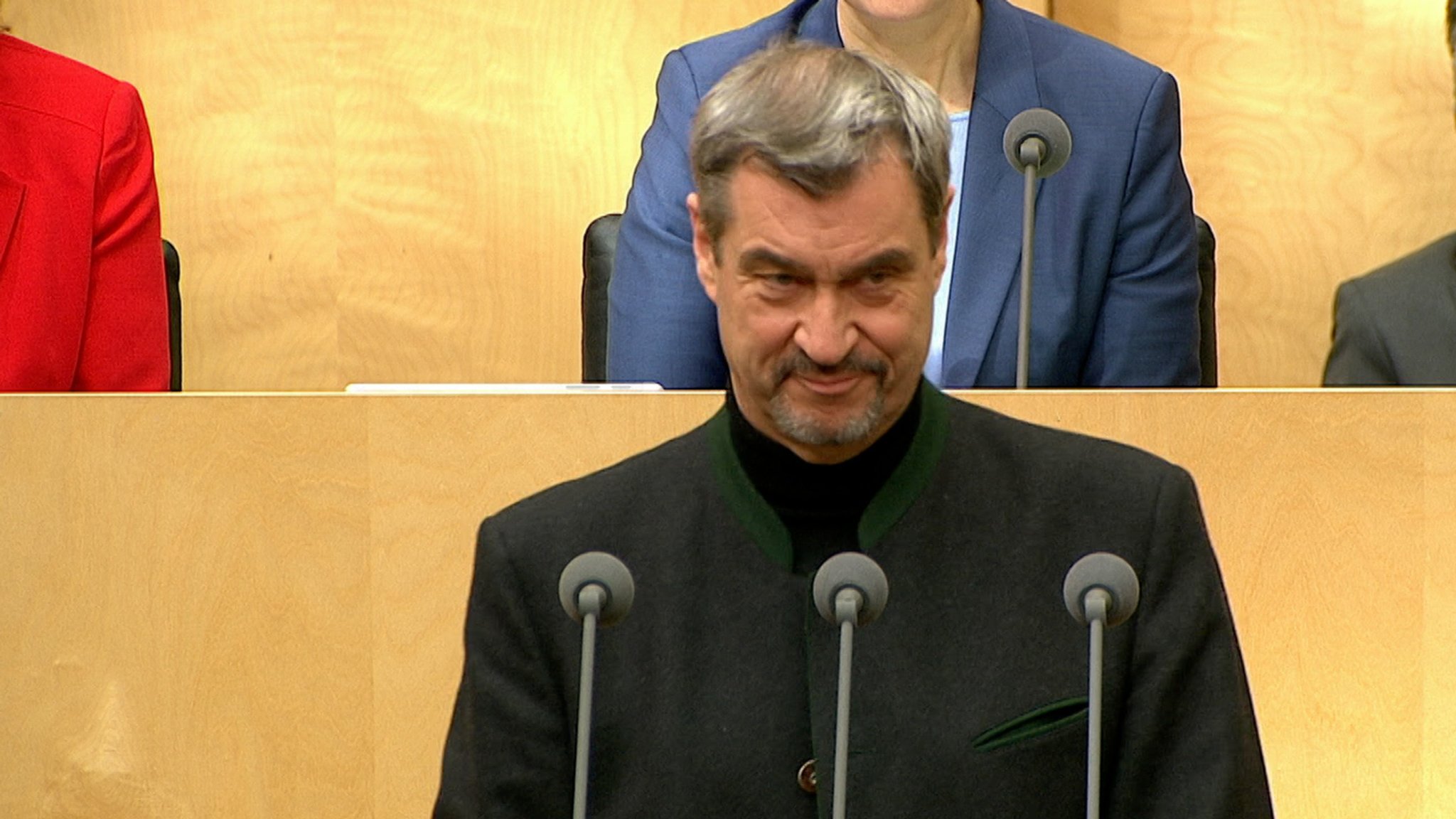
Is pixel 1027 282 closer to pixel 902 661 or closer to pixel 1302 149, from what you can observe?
pixel 902 661

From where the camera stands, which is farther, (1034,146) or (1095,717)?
(1034,146)

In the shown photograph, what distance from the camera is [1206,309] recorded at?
2.37 m

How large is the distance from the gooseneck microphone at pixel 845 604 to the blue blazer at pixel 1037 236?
2.66 ft

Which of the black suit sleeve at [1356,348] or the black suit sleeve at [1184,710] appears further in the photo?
the black suit sleeve at [1356,348]

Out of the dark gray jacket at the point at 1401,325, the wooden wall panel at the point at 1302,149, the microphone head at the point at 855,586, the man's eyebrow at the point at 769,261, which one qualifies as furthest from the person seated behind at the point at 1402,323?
the microphone head at the point at 855,586

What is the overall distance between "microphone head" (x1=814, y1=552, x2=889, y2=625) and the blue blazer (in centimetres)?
81

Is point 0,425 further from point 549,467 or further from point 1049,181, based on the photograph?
point 1049,181

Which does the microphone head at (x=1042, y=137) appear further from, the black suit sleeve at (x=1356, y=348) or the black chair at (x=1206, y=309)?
the black suit sleeve at (x=1356, y=348)

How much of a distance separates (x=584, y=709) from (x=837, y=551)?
24 centimetres

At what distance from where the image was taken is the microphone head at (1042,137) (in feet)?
5.63

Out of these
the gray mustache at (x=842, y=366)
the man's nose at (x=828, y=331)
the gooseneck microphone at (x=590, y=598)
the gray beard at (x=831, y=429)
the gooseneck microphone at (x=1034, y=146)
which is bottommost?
the gooseneck microphone at (x=590, y=598)

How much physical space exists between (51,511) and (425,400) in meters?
0.30

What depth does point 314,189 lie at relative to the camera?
342 cm

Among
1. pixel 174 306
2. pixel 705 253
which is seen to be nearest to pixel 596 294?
pixel 174 306
